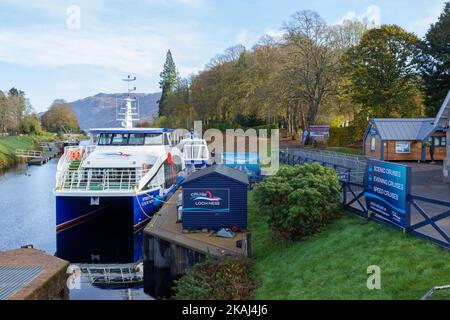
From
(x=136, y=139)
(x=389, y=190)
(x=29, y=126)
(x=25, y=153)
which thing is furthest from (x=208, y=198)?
(x=29, y=126)

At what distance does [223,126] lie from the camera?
74312mm

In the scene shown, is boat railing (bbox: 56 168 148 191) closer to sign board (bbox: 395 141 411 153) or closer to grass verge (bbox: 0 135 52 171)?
sign board (bbox: 395 141 411 153)

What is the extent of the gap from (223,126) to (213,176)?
57.6 m

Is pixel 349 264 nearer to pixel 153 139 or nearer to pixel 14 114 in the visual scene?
pixel 153 139

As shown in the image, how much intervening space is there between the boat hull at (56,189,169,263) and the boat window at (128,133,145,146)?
413cm

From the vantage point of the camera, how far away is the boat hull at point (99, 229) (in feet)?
66.8

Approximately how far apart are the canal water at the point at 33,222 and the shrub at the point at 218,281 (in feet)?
12.7

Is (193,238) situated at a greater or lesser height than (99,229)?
greater

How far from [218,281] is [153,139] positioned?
51.6 feet

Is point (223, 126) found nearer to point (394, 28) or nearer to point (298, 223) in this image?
point (394, 28)

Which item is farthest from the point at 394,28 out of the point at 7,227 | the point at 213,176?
Result: the point at 7,227

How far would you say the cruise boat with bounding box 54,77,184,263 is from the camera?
20.7 m

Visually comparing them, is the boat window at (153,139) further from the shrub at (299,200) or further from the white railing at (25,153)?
the white railing at (25,153)

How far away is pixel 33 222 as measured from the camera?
26125 millimetres
